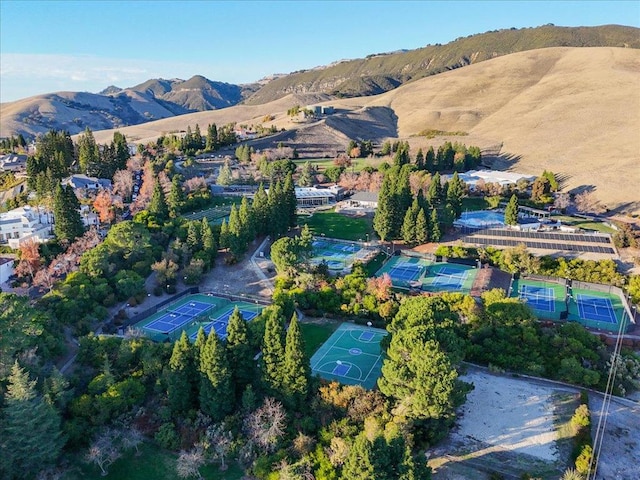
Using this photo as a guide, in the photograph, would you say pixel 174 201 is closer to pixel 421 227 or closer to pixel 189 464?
pixel 421 227

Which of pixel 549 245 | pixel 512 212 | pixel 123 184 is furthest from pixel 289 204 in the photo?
pixel 549 245

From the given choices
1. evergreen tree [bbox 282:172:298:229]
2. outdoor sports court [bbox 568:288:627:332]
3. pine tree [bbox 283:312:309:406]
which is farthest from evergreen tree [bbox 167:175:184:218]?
outdoor sports court [bbox 568:288:627:332]

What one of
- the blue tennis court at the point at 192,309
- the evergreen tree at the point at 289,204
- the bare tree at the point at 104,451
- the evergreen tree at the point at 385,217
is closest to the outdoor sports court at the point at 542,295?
the evergreen tree at the point at 385,217

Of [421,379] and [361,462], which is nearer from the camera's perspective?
[361,462]

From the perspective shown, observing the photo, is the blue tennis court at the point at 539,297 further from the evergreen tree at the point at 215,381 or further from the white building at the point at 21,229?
the white building at the point at 21,229

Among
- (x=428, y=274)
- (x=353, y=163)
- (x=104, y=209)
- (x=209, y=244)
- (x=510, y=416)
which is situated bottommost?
(x=510, y=416)

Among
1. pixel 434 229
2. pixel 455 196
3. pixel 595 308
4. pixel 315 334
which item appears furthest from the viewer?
pixel 455 196
